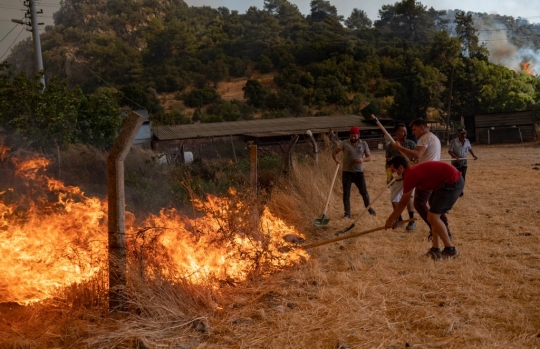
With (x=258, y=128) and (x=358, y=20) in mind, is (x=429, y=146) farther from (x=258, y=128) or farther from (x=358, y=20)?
(x=358, y=20)

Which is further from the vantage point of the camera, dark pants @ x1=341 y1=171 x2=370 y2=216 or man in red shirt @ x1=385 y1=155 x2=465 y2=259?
dark pants @ x1=341 y1=171 x2=370 y2=216

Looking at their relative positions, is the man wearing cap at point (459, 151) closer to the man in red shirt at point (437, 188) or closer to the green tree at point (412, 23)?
the man in red shirt at point (437, 188)

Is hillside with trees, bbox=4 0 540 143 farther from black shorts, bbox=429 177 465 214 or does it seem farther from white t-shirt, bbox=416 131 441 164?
black shorts, bbox=429 177 465 214

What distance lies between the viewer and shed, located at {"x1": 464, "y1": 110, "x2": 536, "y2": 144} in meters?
31.5

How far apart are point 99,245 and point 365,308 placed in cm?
236

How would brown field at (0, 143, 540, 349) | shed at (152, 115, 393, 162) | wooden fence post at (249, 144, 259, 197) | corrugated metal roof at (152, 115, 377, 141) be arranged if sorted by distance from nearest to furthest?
1. brown field at (0, 143, 540, 349)
2. wooden fence post at (249, 144, 259, 197)
3. shed at (152, 115, 393, 162)
4. corrugated metal roof at (152, 115, 377, 141)

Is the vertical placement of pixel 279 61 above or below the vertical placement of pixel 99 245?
above

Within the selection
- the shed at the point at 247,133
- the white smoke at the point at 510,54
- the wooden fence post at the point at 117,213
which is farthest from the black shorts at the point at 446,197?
the white smoke at the point at 510,54

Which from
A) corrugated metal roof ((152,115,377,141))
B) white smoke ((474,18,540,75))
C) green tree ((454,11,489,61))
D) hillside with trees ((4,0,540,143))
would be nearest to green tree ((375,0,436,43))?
hillside with trees ((4,0,540,143))

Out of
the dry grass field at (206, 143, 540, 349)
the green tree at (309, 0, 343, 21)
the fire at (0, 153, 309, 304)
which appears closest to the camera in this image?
the dry grass field at (206, 143, 540, 349)

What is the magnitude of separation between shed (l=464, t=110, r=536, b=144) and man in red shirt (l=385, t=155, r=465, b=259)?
93.5ft

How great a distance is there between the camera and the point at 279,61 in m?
64.4

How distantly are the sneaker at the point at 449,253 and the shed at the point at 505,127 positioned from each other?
1122 inches

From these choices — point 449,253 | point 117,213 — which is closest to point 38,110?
point 117,213
